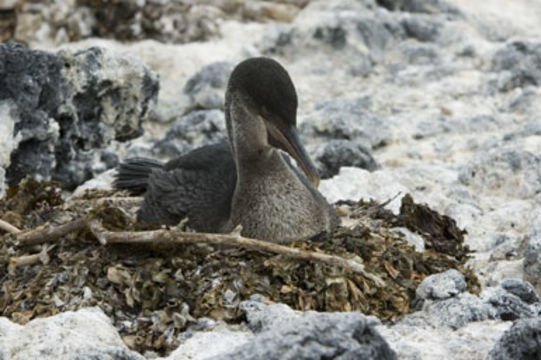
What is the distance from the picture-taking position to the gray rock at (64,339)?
360cm

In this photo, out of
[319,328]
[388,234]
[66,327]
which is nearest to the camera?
[319,328]

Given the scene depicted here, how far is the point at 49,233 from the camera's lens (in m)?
4.72

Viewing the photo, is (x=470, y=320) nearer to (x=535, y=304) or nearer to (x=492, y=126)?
(x=535, y=304)

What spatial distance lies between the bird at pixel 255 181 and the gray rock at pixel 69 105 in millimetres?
1015

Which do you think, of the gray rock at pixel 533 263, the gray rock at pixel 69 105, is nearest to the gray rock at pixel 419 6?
the gray rock at pixel 69 105

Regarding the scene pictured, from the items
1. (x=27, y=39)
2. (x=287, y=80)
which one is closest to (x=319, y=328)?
(x=287, y=80)

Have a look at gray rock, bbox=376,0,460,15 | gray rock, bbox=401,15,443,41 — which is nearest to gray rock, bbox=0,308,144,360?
gray rock, bbox=401,15,443,41

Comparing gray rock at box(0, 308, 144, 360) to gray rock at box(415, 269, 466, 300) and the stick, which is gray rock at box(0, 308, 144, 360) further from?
gray rock at box(415, 269, 466, 300)

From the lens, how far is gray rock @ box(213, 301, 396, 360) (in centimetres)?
306

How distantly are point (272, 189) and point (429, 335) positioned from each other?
5.14 ft

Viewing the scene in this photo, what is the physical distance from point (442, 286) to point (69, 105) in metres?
3.13

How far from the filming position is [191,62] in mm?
9492

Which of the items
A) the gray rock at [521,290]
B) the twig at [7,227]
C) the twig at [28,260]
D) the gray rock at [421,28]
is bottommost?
the gray rock at [421,28]

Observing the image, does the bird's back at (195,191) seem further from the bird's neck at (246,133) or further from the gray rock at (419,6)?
the gray rock at (419,6)
